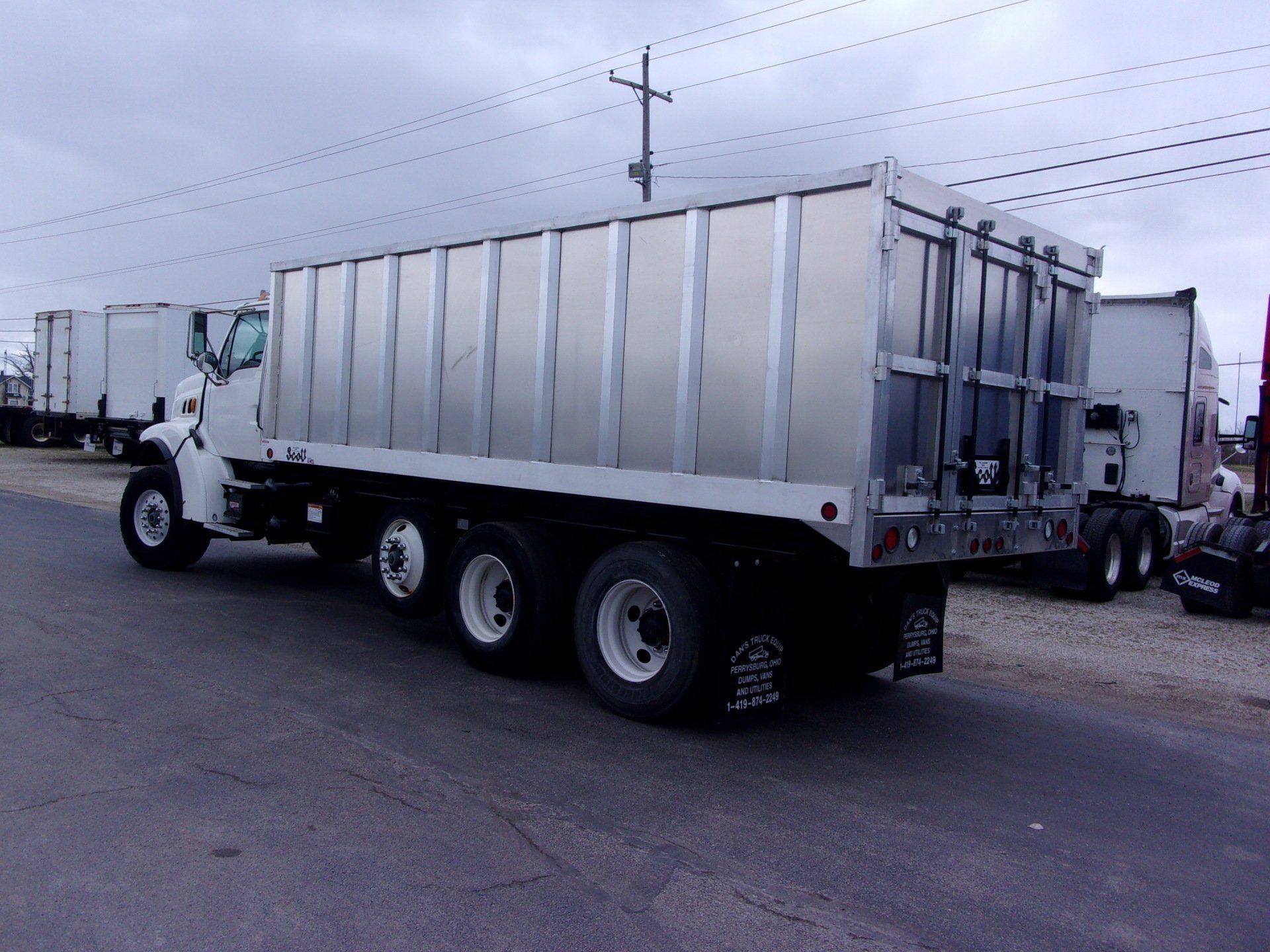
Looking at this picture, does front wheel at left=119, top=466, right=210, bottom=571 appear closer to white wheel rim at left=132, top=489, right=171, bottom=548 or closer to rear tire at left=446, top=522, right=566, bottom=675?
white wheel rim at left=132, top=489, right=171, bottom=548

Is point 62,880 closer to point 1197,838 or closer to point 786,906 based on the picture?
point 786,906

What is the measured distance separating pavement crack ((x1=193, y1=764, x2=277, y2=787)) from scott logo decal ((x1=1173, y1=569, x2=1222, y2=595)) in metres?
9.90

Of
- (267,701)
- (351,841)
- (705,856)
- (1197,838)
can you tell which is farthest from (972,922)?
(267,701)

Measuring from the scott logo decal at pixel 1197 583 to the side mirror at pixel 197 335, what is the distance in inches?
416

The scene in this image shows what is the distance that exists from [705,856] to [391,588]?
15.2ft

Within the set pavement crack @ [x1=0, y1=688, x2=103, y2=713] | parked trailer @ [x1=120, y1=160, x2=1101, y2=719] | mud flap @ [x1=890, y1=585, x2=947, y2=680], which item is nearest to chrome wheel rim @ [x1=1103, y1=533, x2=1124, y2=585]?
parked trailer @ [x1=120, y1=160, x2=1101, y2=719]

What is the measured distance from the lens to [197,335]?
10.1 meters

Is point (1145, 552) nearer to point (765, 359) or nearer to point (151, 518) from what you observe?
point (765, 359)

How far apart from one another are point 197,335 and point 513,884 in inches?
311

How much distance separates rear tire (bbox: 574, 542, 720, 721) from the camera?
19.0 ft

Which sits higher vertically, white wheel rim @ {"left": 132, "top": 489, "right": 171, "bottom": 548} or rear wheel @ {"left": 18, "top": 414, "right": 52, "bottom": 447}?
rear wheel @ {"left": 18, "top": 414, "right": 52, "bottom": 447}

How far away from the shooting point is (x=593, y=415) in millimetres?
6484

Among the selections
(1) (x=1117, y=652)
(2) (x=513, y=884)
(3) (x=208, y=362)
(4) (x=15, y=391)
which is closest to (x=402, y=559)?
(3) (x=208, y=362)

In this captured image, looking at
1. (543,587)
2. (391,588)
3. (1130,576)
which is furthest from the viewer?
(1130,576)
